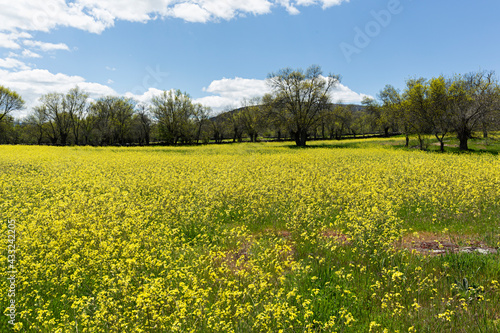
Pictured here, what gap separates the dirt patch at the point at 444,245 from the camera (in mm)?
6747

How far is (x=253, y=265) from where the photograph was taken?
5.42m

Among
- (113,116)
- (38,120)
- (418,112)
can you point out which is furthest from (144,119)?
(418,112)

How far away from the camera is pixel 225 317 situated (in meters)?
4.46

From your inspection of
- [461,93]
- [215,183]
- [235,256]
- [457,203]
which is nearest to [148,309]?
[235,256]

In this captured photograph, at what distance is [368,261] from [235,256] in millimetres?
3469

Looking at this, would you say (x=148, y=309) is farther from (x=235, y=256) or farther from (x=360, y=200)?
(x=360, y=200)

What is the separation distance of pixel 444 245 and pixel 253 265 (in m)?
5.95

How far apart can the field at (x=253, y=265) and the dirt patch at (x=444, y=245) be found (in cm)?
6

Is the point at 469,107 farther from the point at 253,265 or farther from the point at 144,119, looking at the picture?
the point at 144,119

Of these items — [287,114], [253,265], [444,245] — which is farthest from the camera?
[287,114]

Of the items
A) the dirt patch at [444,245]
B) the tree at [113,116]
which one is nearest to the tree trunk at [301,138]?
the dirt patch at [444,245]

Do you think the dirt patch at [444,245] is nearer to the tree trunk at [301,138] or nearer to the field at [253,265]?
the field at [253,265]

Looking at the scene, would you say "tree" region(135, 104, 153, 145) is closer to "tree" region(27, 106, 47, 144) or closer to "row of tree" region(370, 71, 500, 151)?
"tree" region(27, 106, 47, 144)

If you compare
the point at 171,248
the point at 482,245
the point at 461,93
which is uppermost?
the point at 461,93
